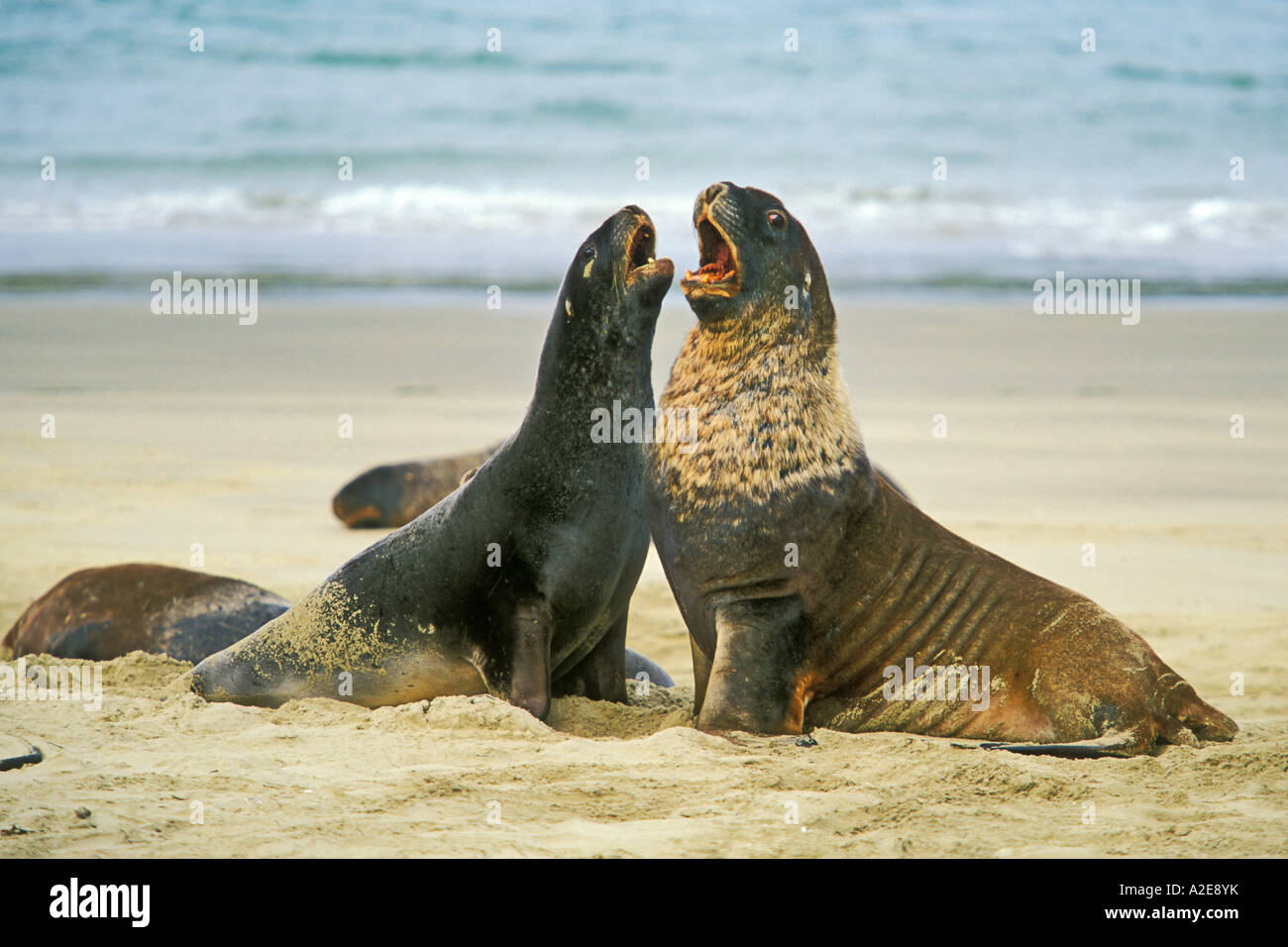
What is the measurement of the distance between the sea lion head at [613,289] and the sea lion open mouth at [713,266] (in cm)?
15

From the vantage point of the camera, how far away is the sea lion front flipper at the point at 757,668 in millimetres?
4734

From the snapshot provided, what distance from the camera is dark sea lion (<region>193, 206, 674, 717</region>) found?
5309 millimetres

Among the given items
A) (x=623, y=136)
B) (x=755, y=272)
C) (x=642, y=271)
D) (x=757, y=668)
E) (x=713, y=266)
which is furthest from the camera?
(x=623, y=136)

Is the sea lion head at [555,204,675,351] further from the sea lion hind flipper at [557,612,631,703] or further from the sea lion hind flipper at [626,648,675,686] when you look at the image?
the sea lion hind flipper at [626,648,675,686]

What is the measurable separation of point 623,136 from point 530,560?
26.7 metres

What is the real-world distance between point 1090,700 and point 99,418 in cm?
1046

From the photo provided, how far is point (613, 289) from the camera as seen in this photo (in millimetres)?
5441

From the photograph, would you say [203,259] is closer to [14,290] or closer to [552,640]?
[14,290]

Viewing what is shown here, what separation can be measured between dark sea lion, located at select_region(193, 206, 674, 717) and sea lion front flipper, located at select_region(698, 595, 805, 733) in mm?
685

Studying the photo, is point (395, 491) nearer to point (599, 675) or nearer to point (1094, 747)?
point (599, 675)

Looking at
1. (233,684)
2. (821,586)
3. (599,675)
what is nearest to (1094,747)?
(821,586)

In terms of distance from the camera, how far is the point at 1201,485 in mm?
10797

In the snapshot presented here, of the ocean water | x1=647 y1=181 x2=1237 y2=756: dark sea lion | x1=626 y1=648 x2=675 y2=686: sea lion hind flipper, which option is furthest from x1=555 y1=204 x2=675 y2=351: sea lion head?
the ocean water

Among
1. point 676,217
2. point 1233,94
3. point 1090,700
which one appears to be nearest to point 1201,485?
point 1090,700
